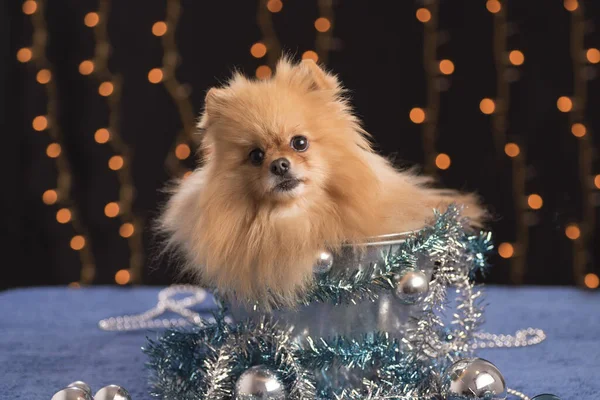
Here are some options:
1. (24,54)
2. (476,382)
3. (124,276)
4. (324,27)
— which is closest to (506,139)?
(324,27)

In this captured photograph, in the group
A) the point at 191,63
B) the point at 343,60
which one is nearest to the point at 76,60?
the point at 191,63

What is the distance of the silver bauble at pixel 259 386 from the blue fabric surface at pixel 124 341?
0.31m

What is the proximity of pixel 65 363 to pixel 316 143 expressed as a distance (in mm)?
988

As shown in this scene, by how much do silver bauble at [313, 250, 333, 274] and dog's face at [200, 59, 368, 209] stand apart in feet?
0.40

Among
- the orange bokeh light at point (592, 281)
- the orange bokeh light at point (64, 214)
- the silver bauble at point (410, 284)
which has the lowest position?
the orange bokeh light at point (592, 281)

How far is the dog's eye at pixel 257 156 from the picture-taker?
135 centimetres

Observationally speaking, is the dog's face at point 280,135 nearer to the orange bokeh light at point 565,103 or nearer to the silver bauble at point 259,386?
the silver bauble at point 259,386

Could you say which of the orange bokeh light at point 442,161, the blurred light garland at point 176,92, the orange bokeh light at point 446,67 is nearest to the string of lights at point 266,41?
the blurred light garland at point 176,92

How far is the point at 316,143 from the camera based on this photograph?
1374 mm

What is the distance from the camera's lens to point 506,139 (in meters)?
2.83

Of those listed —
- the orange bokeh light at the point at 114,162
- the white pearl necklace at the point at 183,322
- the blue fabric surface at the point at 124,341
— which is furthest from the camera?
the orange bokeh light at the point at 114,162

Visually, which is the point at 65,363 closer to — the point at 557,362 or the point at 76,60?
the point at 557,362

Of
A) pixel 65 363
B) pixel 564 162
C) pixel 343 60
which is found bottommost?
pixel 65 363

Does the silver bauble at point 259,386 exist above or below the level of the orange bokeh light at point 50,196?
below
